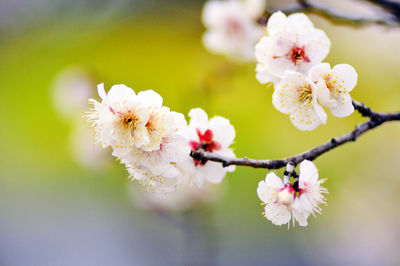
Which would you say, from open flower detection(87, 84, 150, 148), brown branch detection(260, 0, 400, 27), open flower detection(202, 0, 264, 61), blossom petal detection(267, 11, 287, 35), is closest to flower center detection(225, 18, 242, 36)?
open flower detection(202, 0, 264, 61)

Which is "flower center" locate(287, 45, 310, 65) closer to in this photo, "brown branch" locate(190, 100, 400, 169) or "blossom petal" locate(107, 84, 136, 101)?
"brown branch" locate(190, 100, 400, 169)

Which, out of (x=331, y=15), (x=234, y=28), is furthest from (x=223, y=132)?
(x=234, y=28)

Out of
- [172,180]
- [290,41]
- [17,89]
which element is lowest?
[172,180]

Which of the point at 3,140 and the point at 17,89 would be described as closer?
the point at 3,140

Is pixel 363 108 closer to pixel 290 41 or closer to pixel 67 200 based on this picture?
pixel 290 41

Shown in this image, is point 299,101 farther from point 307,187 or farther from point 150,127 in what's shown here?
point 150,127

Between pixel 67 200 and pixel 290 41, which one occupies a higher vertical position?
pixel 67 200

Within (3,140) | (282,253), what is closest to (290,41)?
(282,253)
